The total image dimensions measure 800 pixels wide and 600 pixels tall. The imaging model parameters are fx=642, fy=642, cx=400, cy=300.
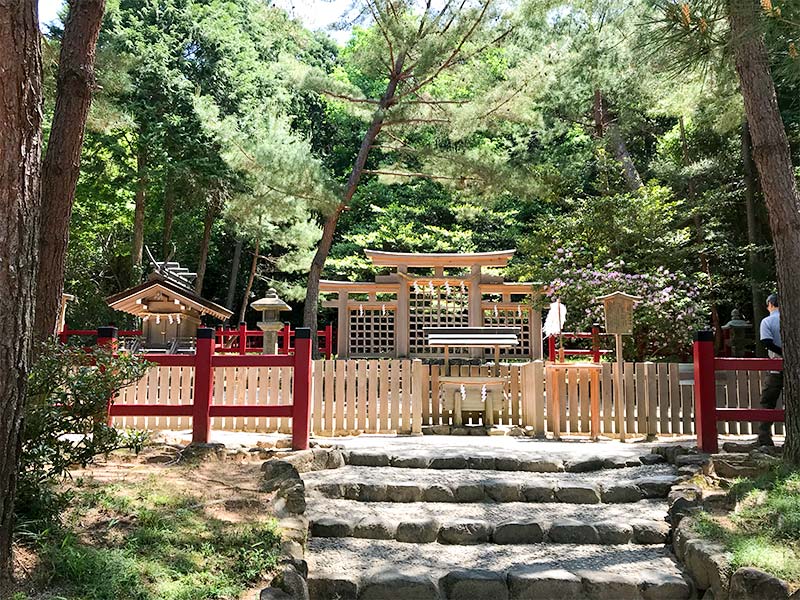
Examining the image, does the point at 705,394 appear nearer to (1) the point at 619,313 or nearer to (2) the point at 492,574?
(1) the point at 619,313

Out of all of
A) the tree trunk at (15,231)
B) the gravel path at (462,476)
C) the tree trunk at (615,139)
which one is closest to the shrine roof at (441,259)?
the tree trunk at (615,139)

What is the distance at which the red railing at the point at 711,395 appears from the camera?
19.7 feet

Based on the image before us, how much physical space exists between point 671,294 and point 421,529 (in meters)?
9.26

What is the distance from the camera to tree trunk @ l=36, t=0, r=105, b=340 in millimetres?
4898

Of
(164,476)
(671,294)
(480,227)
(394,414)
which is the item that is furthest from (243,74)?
(164,476)

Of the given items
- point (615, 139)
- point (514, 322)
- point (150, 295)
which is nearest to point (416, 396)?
point (514, 322)

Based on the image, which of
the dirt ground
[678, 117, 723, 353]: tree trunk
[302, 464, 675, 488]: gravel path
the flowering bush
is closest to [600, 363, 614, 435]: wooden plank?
[302, 464, 675, 488]: gravel path

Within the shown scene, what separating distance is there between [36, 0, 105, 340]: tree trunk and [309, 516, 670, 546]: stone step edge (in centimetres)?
265

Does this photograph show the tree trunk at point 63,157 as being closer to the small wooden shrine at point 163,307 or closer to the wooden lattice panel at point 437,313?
the wooden lattice panel at point 437,313

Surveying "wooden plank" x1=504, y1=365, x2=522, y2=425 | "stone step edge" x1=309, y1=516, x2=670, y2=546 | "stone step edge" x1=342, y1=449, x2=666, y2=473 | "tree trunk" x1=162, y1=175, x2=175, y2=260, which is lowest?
"stone step edge" x1=309, y1=516, x2=670, y2=546

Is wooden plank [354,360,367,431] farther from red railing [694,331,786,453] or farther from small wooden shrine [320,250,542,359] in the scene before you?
small wooden shrine [320,250,542,359]

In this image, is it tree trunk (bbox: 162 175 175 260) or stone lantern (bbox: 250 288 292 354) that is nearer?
stone lantern (bbox: 250 288 292 354)

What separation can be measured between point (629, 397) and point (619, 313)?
103 cm

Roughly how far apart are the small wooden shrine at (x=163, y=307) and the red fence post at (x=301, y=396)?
9270mm
